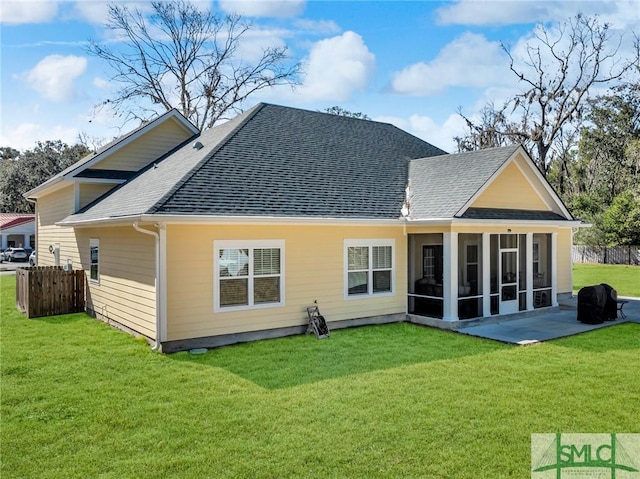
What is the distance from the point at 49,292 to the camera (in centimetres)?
1394

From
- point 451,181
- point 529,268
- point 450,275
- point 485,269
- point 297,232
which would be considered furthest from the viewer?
point 529,268

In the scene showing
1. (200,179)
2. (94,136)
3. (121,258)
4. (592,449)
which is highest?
(94,136)

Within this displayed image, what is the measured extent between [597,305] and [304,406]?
31.3 ft

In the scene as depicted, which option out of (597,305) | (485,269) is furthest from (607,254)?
(485,269)

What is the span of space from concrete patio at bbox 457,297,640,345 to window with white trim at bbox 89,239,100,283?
9914 millimetres

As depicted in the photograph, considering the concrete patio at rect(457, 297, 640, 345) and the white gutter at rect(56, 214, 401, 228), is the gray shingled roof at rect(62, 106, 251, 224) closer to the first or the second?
the white gutter at rect(56, 214, 401, 228)

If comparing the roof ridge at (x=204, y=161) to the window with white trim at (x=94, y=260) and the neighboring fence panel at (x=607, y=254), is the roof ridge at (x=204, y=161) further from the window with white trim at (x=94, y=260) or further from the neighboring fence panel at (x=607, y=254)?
the neighboring fence panel at (x=607, y=254)

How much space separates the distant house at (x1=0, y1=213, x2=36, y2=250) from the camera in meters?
44.8

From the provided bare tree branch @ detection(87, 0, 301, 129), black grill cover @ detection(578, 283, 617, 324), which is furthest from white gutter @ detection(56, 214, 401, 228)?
bare tree branch @ detection(87, 0, 301, 129)

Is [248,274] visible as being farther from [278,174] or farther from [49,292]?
[49,292]

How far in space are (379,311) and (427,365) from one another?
411 cm

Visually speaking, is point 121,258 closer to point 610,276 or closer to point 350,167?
point 350,167

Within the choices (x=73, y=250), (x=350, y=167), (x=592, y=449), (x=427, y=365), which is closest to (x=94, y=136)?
(x=73, y=250)

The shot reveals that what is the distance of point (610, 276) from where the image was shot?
25031 millimetres
